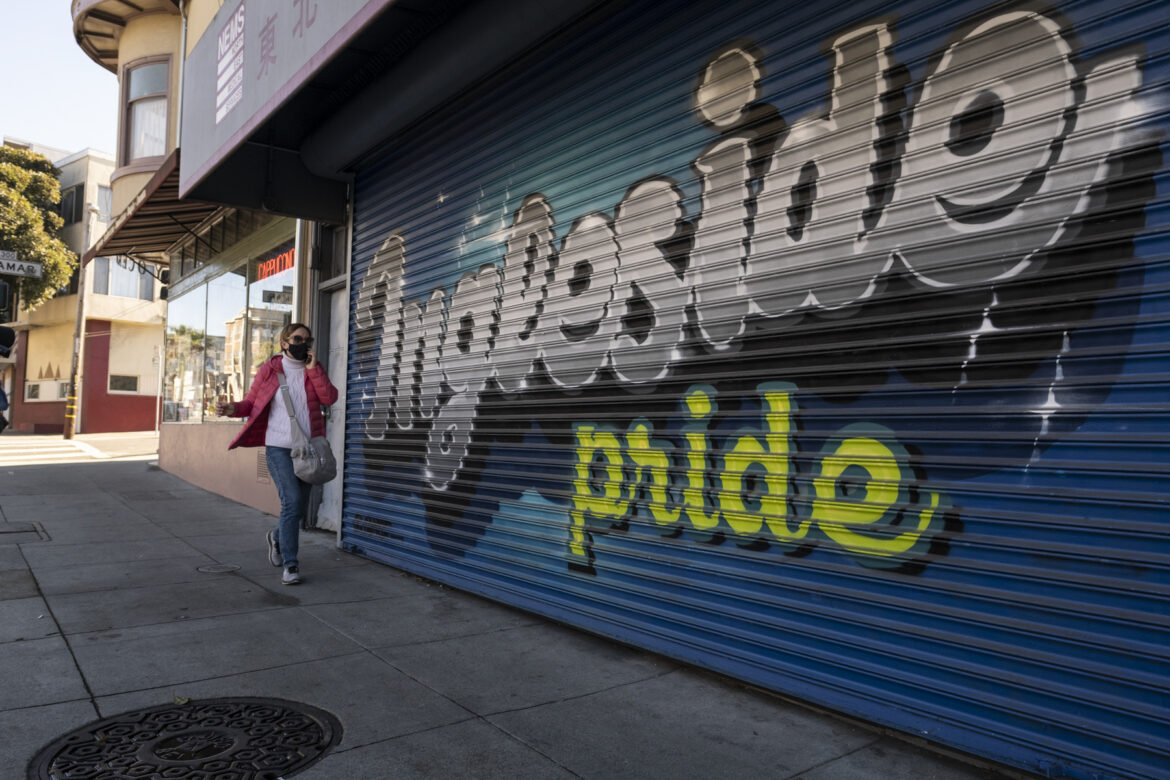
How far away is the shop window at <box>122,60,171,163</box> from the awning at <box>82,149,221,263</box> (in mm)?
2668

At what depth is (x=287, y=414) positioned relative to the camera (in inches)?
237

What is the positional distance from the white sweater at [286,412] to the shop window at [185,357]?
8.22 metres

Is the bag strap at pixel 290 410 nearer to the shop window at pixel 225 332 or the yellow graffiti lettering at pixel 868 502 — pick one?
the shop window at pixel 225 332

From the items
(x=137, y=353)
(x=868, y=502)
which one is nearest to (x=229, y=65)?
(x=868, y=502)

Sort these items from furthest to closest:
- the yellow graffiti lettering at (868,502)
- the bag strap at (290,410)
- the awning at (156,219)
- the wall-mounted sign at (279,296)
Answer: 1. the awning at (156,219)
2. the wall-mounted sign at (279,296)
3. the bag strap at (290,410)
4. the yellow graffiti lettering at (868,502)

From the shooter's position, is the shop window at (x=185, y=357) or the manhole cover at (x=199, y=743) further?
the shop window at (x=185, y=357)

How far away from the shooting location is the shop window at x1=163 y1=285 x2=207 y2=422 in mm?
13789

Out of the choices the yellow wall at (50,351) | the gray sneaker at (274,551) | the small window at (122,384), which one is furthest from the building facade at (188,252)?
the yellow wall at (50,351)

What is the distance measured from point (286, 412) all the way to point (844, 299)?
436 cm

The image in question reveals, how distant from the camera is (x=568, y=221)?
5.12 m

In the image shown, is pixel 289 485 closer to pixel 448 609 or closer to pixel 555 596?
pixel 448 609

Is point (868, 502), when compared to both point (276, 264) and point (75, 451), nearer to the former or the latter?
point (276, 264)

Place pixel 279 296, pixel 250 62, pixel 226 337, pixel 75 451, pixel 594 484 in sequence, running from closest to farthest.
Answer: pixel 594 484, pixel 250 62, pixel 279 296, pixel 226 337, pixel 75 451

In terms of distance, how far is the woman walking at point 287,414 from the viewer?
19.8 ft
